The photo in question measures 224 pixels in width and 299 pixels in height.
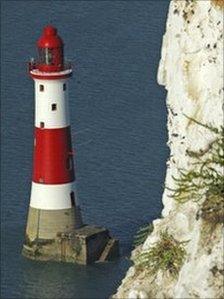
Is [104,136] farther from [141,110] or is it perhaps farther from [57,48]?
[57,48]

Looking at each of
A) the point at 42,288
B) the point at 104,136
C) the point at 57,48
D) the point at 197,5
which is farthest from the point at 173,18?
the point at 104,136

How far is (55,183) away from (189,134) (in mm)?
41761

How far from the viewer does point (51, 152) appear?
53.5 metres

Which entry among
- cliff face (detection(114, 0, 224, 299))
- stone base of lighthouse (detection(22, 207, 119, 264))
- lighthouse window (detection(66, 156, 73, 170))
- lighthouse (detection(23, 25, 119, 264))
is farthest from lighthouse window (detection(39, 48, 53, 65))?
cliff face (detection(114, 0, 224, 299))

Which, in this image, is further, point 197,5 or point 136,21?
point 136,21

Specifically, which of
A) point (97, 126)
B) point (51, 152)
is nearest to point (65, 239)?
point (51, 152)

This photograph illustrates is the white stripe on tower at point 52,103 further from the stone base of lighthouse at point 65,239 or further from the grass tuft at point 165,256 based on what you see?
the grass tuft at point 165,256

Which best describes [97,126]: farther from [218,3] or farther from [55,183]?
[218,3]

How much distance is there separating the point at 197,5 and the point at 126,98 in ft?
183

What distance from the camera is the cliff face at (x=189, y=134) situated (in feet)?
37.3

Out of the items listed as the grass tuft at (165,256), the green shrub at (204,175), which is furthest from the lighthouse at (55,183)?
the green shrub at (204,175)

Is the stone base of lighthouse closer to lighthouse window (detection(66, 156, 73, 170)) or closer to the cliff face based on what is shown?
lighthouse window (detection(66, 156, 73, 170))

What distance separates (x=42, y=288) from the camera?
49406mm

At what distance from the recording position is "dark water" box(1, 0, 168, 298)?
173ft
